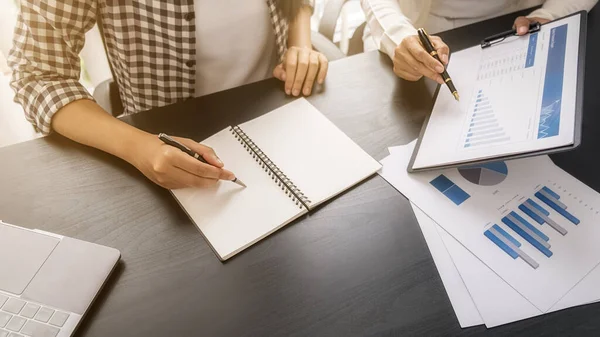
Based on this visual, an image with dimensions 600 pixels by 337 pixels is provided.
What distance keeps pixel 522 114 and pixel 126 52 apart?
75 cm

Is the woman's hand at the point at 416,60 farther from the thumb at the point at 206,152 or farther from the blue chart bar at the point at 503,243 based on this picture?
the thumb at the point at 206,152

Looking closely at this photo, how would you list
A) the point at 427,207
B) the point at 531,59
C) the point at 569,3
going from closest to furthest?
the point at 427,207 → the point at 531,59 → the point at 569,3

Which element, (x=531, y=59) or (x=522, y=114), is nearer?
(x=522, y=114)

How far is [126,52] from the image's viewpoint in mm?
880

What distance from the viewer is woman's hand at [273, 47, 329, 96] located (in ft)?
2.84

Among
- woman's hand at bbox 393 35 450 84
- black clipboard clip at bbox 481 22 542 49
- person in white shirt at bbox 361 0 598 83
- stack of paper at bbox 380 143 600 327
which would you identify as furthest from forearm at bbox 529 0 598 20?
stack of paper at bbox 380 143 600 327

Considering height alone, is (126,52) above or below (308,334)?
above

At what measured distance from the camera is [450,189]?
2.28 ft

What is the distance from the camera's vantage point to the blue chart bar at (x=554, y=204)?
2.10 feet

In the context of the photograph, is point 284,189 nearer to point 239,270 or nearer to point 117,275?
point 239,270

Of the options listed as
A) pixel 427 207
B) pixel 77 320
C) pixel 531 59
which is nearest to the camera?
pixel 77 320

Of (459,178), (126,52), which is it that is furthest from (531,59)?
(126,52)

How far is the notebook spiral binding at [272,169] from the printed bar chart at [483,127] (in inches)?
11.1

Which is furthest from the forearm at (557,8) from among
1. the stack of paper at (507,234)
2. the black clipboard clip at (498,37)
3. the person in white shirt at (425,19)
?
the stack of paper at (507,234)
